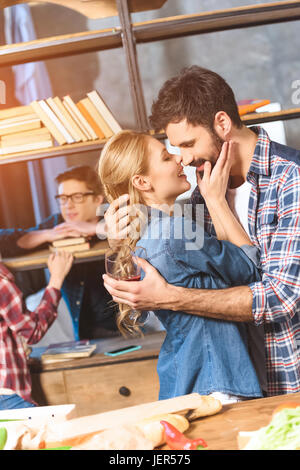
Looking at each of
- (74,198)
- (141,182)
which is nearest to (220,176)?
(141,182)

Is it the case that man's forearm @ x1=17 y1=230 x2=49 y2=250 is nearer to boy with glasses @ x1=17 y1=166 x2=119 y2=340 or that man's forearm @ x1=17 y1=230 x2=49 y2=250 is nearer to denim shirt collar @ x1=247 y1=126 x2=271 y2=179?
boy with glasses @ x1=17 y1=166 x2=119 y2=340

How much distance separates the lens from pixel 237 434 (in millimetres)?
1183

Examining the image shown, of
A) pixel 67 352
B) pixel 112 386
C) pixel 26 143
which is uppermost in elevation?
pixel 26 143

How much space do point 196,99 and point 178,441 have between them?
1361 millimetres

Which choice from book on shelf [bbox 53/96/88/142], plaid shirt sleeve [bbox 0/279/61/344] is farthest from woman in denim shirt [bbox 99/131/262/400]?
plaid shirt sleeve [bbox 0/279/61/344]

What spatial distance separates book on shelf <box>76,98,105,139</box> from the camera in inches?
101

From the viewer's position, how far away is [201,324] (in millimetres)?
1928

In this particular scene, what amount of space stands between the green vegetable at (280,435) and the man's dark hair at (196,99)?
1269 millimetres

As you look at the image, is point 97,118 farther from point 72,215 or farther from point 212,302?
point 212,302

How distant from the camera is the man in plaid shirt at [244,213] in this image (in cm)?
183

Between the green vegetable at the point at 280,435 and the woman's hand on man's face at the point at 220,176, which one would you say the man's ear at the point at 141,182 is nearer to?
the woman's hand on man's face at the point at 220,176

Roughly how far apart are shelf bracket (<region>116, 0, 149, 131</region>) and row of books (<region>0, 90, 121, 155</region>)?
0.42 feet

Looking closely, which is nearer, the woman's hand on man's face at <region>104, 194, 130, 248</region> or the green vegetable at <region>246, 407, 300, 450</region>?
the green vegetable at <region>246, 407, 300, 450</region>

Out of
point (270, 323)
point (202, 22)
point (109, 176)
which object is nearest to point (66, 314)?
point (109, 176)
